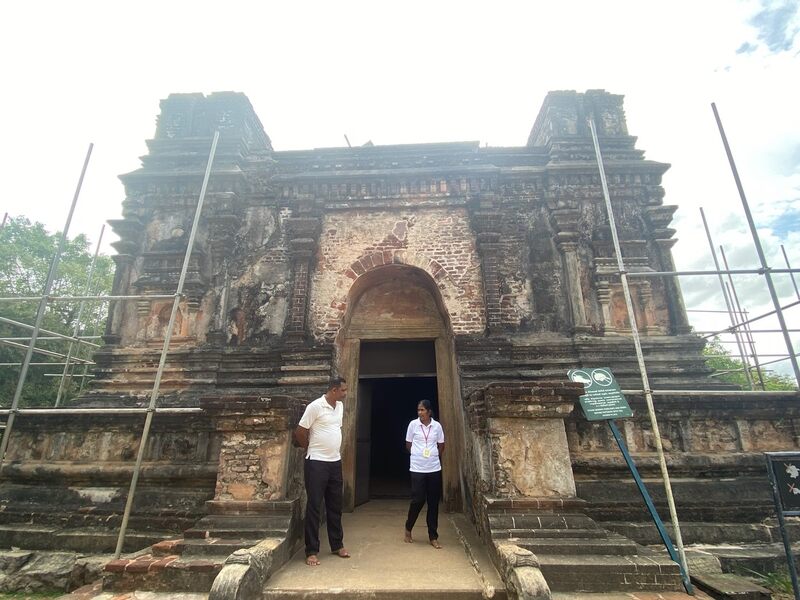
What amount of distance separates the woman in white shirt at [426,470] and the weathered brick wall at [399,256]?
7.98 ft

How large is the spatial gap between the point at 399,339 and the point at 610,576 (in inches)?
194

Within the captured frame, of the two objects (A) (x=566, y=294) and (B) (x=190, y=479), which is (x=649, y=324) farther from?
(B) (x=190, y=479)

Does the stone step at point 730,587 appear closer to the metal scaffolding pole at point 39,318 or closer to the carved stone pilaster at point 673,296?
the carved stone pilaster at point 673,296

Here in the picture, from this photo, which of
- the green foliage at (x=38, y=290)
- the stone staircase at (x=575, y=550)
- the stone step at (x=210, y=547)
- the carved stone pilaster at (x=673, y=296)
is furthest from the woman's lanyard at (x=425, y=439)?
the green foliage at (x=38, y=290)

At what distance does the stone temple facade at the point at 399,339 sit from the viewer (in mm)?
4699

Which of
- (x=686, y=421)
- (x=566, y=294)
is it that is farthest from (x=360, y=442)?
(x=686, y=421)

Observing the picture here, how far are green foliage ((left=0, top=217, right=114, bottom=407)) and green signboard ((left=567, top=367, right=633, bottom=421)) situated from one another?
51.3 ft

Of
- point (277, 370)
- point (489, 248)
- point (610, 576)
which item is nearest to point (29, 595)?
point (277, 370)

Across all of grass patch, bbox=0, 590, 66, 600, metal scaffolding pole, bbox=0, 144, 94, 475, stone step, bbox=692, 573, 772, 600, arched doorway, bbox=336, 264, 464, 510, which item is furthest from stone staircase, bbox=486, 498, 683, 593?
metal scaffolding pole, bbox=0, 144, 94, 475

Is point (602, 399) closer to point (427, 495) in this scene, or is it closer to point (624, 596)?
point (624, 596)

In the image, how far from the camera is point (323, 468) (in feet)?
14.4

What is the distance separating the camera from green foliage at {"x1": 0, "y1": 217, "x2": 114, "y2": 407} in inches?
582

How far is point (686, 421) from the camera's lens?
580 cm

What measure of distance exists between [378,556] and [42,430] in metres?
5.29
